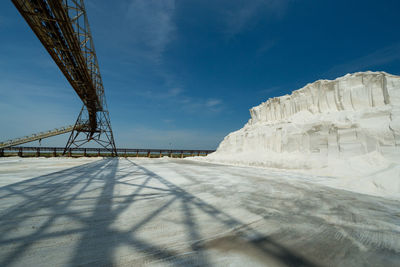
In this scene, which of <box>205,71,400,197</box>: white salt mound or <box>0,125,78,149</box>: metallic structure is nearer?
<box>205,71,400,197</box>: white salt mound

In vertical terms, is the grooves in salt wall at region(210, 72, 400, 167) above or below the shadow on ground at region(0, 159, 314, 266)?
above

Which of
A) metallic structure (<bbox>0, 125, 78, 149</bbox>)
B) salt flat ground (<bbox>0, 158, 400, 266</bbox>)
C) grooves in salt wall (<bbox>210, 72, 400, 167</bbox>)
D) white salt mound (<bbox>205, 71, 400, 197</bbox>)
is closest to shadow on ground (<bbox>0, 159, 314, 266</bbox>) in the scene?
salt flat ground (<bbox>0, 158, 400, 266</bbox>)

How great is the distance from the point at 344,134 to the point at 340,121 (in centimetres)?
110

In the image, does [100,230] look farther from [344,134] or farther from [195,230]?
[344,134]

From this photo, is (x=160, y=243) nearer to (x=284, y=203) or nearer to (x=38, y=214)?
(x=38, y=214)

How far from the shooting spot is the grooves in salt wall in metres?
8.50

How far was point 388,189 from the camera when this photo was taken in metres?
4.75

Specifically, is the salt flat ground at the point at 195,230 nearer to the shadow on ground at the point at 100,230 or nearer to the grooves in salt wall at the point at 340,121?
the shadow on ground at the point at 100,230

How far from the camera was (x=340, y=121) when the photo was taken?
33.7 ft

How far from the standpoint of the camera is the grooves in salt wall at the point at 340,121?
850cm

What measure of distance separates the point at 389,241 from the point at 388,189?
4046mm

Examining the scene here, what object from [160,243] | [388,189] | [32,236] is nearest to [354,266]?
[160,243]

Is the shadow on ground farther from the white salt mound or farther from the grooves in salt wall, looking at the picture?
the grooves in salt wall

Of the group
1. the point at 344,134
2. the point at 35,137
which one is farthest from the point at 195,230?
the point at 35,137
